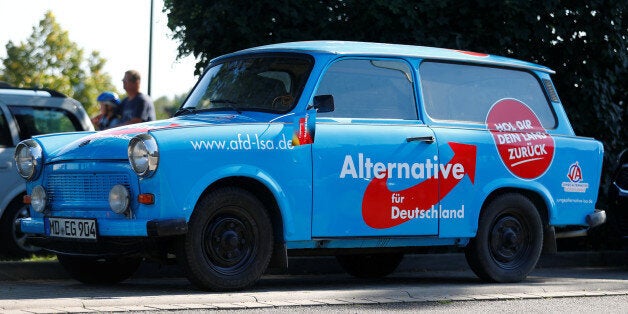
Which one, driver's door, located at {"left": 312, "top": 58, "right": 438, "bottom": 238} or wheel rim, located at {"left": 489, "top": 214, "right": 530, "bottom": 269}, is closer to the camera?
driver's door, located at {"left": 312, "top": 58, "right": 438, "bottom": 238}

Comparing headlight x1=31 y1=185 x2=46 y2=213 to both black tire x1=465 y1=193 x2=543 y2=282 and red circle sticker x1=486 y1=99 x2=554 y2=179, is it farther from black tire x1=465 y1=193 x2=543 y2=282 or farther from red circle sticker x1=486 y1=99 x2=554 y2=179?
red circle sticker x1=486 y1=99 x2=554 y2=179

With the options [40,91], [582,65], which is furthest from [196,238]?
[582,65]

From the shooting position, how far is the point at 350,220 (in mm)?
8734

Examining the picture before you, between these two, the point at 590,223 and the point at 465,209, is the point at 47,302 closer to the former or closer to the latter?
the point at 465,209

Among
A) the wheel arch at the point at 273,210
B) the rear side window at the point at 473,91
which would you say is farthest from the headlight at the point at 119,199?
the rear side window at the point at 473,91

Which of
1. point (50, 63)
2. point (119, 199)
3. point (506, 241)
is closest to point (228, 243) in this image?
point (119, 199)

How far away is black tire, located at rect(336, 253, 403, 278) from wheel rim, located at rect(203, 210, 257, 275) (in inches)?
95.2

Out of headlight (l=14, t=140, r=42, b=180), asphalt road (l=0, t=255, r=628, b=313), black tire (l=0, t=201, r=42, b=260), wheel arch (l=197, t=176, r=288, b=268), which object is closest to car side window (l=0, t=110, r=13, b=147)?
black tire (l=0, t=201, r=42, b=260)

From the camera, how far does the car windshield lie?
345 inches

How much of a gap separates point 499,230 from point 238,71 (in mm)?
2512

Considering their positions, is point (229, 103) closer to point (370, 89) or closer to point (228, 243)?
point (370, 89)

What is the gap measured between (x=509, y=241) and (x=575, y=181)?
2.90 feet

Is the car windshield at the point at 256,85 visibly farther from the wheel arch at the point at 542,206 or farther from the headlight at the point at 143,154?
the wheel arch at the point at 542,206

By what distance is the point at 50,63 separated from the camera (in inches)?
2388
